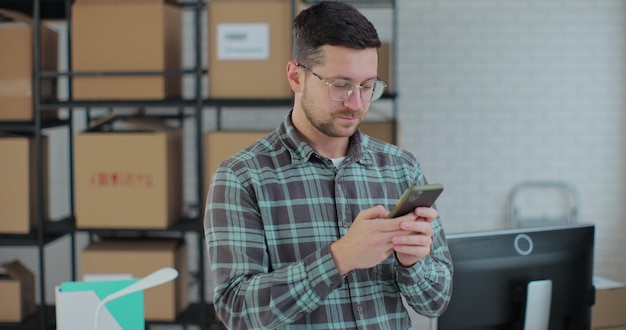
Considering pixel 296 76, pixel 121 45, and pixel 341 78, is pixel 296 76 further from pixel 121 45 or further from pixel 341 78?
pixel 121 45

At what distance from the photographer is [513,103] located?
14.5 ft

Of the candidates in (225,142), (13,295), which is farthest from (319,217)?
(13,295)

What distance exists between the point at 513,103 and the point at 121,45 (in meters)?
2.28

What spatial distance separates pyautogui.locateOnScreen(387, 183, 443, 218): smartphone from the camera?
50.3 inches

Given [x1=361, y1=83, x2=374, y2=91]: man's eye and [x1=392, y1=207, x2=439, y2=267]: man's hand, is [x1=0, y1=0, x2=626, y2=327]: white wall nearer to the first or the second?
[x1=361, y1=83, x2=374, y2=91]: man's eye

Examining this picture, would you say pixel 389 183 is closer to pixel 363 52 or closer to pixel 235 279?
pixel 363 52

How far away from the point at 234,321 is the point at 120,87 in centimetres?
198

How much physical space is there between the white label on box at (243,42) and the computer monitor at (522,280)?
62.0 inches

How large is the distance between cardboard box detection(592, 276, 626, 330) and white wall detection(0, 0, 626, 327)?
2.24 metres

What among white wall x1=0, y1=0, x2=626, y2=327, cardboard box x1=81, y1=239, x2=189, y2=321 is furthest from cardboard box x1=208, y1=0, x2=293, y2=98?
white wall x1=0, y1=0, x2=626, y2=327

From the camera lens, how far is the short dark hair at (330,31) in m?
1.50

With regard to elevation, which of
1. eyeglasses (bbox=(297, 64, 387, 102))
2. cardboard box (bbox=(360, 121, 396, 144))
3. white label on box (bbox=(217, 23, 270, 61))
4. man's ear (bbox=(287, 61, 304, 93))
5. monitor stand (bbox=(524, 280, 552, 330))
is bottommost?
monitor stand (bbox=(524, 280, 552, 330))

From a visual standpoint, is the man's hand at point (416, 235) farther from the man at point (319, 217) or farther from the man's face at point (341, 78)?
the man's face at point (341, 78)

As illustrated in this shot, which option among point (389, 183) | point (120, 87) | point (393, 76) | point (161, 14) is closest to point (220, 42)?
point (161, 14)
